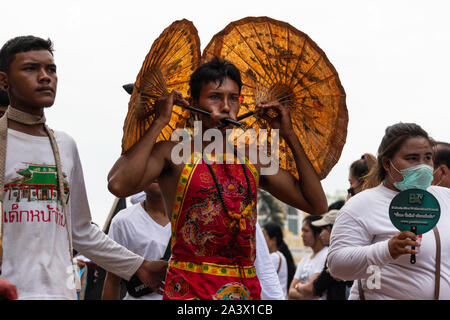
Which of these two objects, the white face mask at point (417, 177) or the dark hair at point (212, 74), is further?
the white face mask at point (417, 177)

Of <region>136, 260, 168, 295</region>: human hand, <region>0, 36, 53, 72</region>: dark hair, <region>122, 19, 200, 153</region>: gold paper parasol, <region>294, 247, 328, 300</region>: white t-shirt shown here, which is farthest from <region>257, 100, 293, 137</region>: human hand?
<region>294, 247, 328, 300</region>: white t-shirt

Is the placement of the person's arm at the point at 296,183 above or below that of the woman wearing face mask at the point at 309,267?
above

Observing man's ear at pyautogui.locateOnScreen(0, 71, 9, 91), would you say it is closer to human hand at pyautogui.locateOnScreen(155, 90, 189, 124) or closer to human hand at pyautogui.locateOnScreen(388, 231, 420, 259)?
human hand at pyautogui.locateOnScreen(155, 90, 189, 124)

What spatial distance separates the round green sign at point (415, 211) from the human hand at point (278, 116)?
774 mm

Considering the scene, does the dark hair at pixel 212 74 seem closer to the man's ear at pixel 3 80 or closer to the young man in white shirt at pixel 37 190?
the young man in white shirt at pixel 37 190

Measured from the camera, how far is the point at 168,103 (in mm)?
4367

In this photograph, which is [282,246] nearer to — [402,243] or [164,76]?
[402,243]

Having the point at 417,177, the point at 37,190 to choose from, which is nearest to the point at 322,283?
the point at 417,177

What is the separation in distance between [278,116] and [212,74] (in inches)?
21.8

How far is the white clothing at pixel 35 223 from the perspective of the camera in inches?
153

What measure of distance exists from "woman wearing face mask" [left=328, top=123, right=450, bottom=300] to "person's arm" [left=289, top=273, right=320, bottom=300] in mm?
3516

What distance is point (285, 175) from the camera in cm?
468

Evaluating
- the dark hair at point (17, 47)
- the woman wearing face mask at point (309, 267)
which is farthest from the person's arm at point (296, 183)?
the woman wearing face mask at point (309, 267)
